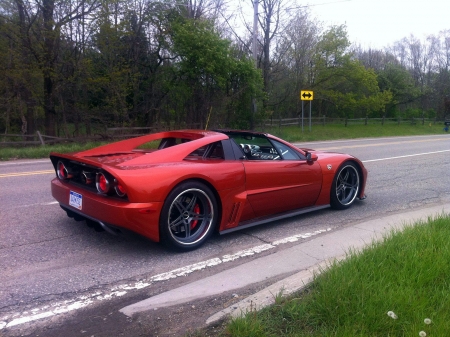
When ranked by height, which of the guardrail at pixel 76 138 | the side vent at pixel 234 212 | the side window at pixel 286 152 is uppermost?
the side window at pixel 286 152

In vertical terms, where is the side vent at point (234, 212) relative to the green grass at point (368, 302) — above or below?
above

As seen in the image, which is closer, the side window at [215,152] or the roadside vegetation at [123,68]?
the side window at [215,152]

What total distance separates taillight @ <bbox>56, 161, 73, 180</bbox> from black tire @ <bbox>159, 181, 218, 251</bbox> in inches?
52.7

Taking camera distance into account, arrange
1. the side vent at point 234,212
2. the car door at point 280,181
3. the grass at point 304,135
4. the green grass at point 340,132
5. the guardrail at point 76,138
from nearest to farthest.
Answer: the side vent at point 234,212 → the car door at point 280,181 → the grass at point 304,135 → the guardrail at point 76,138 → the green grass at point 340,132

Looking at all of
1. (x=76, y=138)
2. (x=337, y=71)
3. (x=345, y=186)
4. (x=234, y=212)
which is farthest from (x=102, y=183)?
(x=337, y=71)

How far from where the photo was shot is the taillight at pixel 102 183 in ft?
14.5

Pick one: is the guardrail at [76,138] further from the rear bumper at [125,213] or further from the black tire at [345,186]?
the rear bumper at [125,213]

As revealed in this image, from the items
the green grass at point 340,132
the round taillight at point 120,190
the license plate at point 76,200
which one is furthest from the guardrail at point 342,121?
the round taillight at point 120,190

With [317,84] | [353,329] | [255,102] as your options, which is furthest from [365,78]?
[353,329]

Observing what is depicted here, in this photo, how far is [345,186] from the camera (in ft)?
22.5

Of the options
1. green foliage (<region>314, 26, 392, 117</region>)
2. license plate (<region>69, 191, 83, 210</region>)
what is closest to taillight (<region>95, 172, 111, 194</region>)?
license plate (<region>69, 191, 83, 210</region>)

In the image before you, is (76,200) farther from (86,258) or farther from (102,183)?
(86,258)

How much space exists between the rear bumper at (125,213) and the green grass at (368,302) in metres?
1.60

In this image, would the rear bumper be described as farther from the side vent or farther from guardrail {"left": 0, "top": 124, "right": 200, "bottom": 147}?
guardrail {"left": 0, "top": 124, "right": 200, "bottom": 147}
